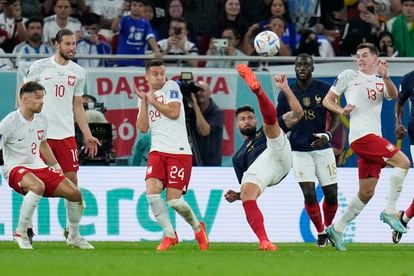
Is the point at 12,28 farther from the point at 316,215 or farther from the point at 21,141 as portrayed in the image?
the point at 316,215

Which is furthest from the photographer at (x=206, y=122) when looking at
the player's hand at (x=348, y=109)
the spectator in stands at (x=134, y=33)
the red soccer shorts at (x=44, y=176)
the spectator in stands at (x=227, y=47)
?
the red soccer shorts at (x=44, y=176)

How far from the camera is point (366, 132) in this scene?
1700 cm

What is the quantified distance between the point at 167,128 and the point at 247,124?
130cm

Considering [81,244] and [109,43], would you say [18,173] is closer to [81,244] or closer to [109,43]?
[81,244]

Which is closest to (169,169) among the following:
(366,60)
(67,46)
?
(67,46)

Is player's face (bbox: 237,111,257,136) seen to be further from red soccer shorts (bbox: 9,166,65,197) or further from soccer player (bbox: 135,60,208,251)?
red soccer shorts (bbox: 9,166,65,197)

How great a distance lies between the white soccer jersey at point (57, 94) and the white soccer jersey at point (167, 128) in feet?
4.14

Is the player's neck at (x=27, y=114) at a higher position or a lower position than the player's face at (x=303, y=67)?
lower

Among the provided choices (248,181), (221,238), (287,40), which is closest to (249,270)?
(248,181)

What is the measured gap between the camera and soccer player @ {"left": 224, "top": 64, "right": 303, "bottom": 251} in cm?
1567

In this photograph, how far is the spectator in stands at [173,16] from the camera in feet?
76.0

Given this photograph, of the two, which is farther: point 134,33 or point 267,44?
point 134,33

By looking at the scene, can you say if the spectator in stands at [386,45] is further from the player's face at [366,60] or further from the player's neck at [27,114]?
the player's neck at [27,114]

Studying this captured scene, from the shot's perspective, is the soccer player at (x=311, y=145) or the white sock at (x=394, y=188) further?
the soccer player at (x=311, y=145)
